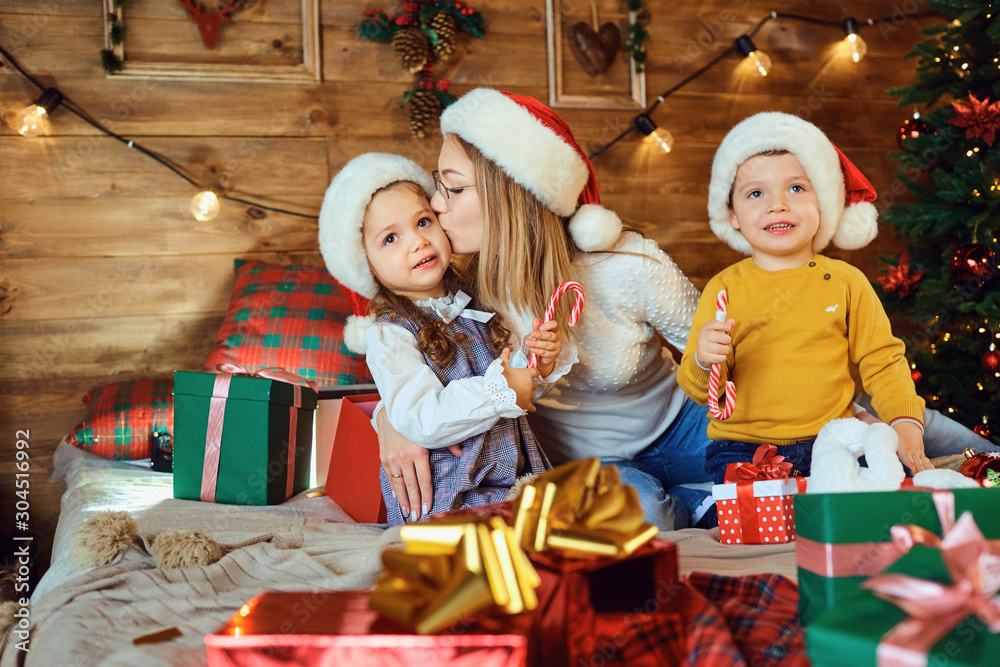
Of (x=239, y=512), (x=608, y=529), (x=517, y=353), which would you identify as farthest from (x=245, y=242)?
(x=608, y=529)

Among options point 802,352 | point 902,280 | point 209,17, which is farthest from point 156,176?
point 902,280

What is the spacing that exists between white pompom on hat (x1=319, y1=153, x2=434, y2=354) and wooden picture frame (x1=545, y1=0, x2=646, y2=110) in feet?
4.89

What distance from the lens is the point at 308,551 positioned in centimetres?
120

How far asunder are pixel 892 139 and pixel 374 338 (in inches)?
113

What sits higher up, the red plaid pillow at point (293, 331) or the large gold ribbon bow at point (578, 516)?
the red plaid pillow at point (293, 331)

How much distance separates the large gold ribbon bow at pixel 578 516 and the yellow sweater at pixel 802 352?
0.76 meters

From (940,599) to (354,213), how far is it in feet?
4.17

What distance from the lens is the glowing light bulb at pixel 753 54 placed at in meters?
3.04

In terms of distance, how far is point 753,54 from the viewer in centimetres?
305

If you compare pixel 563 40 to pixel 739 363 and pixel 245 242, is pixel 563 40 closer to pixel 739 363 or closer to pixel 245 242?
pixel 245 242

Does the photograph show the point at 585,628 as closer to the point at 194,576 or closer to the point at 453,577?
the point at 453,577

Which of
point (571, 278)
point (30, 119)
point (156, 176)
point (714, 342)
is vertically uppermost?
point (30, 119)

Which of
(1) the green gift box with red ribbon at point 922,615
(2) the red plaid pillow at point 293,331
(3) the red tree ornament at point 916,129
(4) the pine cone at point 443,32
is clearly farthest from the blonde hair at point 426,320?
(3) the red tree ornament at point 916,129

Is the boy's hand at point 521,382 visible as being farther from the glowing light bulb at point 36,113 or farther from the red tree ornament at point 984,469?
the glowing light bulb at point 36,113
